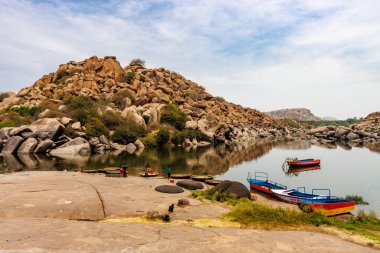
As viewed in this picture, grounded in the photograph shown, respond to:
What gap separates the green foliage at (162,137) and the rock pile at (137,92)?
191 inches

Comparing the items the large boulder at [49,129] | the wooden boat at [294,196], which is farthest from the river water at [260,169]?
the large boulder at [49,129]

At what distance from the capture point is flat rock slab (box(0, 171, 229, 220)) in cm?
1661

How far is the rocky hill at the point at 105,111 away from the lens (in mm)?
59406

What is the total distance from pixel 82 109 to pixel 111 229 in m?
63.7

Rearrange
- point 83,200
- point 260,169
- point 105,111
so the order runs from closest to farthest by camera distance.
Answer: point 83,200
point 260,169
point 105,111

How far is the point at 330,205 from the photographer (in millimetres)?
23156

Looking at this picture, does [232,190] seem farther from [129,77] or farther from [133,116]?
[129,77]

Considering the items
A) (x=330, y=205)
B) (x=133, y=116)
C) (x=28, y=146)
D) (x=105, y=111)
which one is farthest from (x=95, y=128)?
(x=330, y=205)

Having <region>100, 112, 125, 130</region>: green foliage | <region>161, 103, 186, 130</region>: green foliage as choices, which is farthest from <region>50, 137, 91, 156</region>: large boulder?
<region>161, 103, 186, 130</region>: green foliage

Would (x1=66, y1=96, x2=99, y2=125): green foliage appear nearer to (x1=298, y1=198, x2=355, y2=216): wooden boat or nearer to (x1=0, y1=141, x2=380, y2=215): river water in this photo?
(x1=0, y1=141, x2=380, y2=215): river water

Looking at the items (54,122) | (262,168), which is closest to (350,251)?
(262,168)

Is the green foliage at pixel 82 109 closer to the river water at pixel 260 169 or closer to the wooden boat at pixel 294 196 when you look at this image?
the river water at pixel 260 169

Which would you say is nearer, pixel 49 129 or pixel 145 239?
pixel 145 239

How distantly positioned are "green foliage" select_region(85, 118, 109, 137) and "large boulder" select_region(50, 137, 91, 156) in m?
4.59
